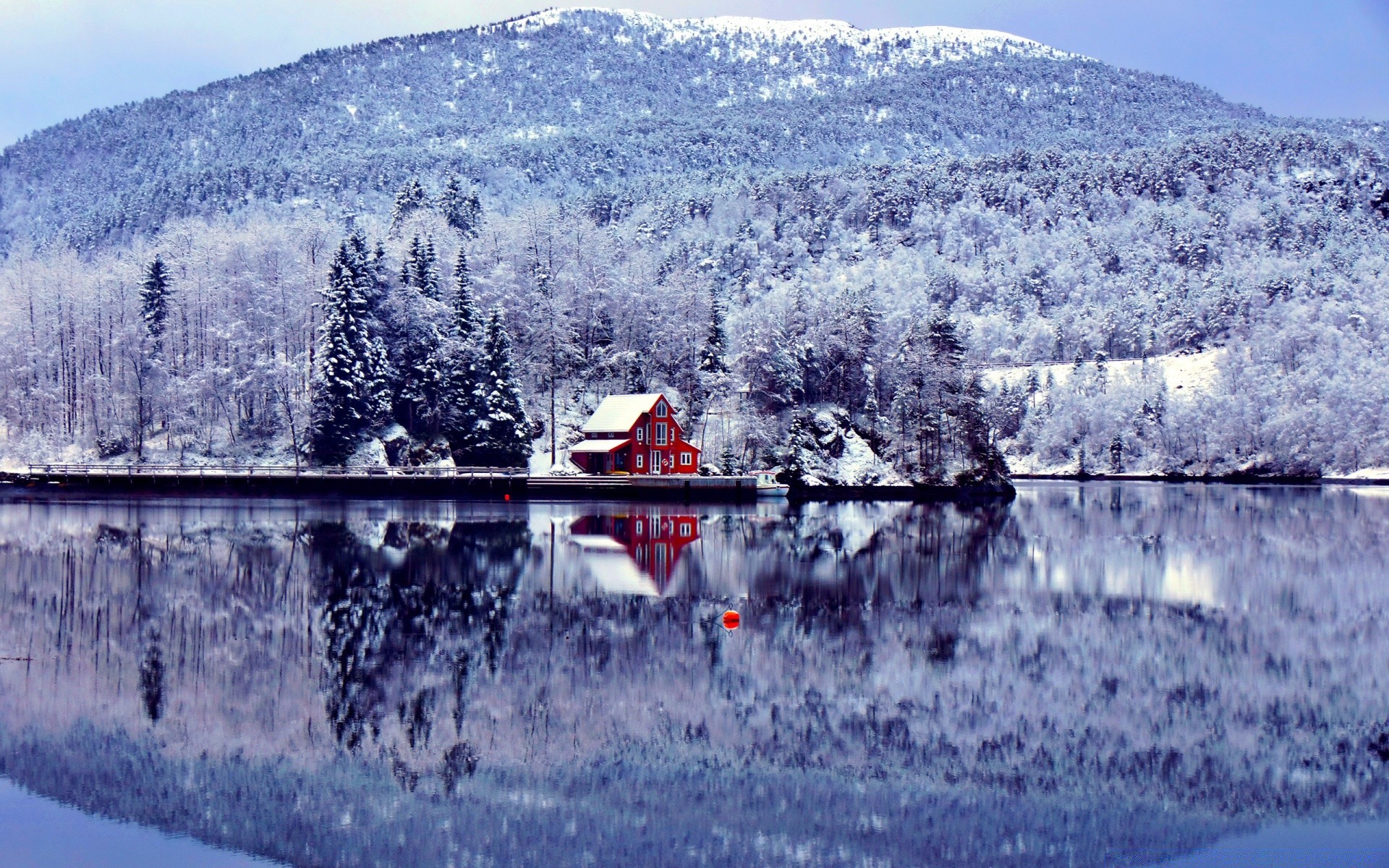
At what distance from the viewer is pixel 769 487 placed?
246ft

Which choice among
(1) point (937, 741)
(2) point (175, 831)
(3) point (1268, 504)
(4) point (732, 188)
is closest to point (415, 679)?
(2) point (175, 831)

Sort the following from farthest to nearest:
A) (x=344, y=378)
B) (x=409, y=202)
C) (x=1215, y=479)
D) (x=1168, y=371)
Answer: (x=1168, y=371) → (x=1215, y=479) → (x=409, y=202) → (x=344, y=378)

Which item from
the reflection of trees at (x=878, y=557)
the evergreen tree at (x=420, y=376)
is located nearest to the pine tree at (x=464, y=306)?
the evergreen tree at (x=420, y=376)

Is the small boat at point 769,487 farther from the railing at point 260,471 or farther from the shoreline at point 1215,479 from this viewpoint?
the shoreline at point 1215,479

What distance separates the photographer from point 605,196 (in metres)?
173

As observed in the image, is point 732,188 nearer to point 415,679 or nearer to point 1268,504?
point 1268,504

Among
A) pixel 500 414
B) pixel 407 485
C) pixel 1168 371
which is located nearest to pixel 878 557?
pixel 407 485

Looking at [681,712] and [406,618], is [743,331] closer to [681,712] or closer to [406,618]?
[406,618]

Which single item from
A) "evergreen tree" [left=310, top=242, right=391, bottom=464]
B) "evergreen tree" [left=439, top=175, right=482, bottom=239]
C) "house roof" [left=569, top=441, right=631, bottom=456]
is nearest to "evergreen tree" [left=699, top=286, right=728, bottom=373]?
"house roof" [left=569, top=441, right=631, bottom=456]

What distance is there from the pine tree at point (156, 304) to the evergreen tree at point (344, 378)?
64.6ft

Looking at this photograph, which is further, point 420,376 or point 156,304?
point 156,304

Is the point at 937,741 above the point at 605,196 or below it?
below

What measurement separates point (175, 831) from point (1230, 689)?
18578 mm

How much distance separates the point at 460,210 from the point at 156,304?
30.4 metres
